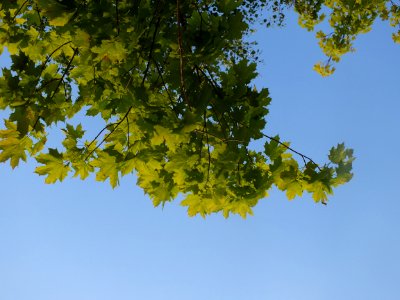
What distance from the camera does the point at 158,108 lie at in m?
2.29

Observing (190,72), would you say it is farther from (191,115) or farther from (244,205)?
(244,205)

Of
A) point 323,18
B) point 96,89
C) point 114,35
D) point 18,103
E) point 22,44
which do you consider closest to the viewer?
point 114,35

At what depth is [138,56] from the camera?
7.97 feet

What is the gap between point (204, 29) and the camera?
210 cm

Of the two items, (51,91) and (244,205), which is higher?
(51,91)

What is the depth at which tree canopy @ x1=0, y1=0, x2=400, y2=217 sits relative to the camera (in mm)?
2213

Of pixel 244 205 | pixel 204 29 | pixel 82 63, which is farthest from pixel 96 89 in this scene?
pixel 244 205

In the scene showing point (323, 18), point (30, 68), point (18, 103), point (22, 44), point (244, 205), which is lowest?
point (244, 205)

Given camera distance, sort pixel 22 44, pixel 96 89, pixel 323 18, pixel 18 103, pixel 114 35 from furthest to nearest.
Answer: pixel 323 18 < pixel 22 44 < pixel 96 89 < pixel 18 103 < pixel 114 35

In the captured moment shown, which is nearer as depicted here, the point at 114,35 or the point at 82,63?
the point at 114,35

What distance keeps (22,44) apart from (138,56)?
1106 mm

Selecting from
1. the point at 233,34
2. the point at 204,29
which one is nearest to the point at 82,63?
the point at 204,29

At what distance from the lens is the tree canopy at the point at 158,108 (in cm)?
221

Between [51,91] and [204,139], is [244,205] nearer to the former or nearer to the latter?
[204,139]
